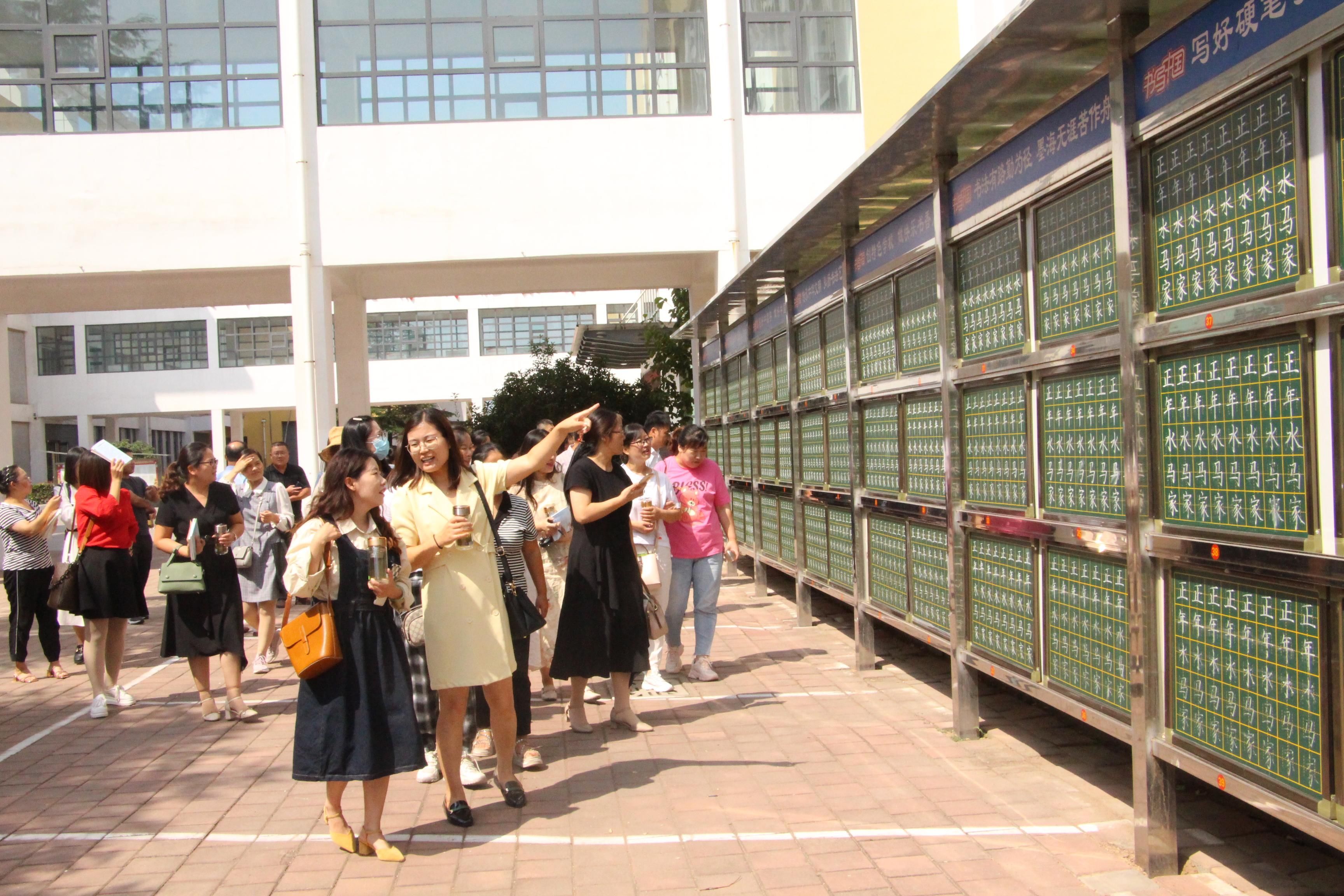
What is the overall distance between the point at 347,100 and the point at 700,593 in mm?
12486

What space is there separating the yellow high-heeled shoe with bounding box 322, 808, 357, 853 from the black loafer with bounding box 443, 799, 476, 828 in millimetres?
430

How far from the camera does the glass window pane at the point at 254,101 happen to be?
1781 cm

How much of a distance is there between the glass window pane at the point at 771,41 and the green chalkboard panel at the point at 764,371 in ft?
23.4

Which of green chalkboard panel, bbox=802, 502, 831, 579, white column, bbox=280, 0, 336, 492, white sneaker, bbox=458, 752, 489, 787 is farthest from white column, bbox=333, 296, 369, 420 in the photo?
white sneaker, bbox=458, 752, 489, 787

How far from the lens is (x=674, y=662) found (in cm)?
862

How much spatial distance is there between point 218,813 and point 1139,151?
492cm

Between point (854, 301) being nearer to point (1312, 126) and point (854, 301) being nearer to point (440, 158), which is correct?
point (1312, 126)

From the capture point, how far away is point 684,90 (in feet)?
59.9

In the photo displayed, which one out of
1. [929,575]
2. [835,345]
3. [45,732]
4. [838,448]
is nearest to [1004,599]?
[929,575]

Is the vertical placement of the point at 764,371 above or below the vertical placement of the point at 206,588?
above

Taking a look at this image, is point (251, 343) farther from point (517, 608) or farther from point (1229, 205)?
point (1229, 205)

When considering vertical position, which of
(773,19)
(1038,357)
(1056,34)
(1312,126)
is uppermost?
(773,19)

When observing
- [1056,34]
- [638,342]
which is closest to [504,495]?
[1056,34]

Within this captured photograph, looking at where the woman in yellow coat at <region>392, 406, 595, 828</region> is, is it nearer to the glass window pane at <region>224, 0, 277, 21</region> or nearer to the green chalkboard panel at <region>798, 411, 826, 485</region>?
the green chalkboard panel at <region>798, 411, 826, 485</region>
